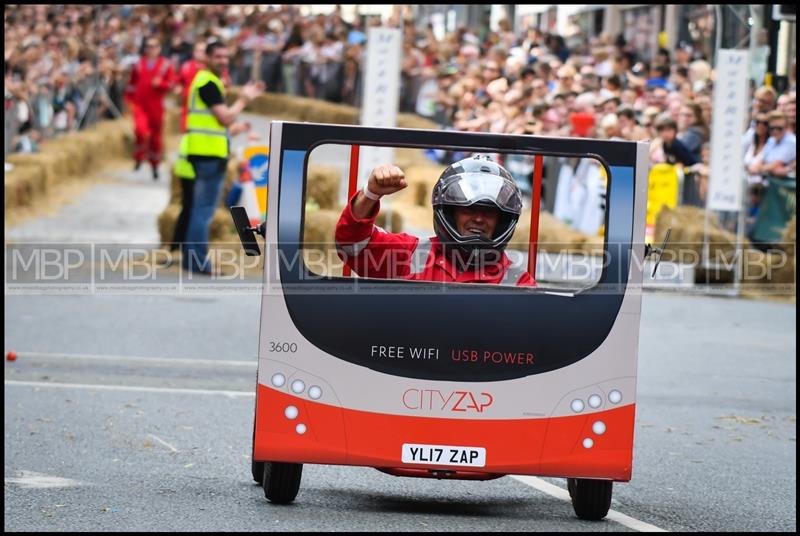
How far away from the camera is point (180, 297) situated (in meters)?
16.1

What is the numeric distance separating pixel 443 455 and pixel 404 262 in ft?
2.76

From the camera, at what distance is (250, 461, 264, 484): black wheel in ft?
24.8

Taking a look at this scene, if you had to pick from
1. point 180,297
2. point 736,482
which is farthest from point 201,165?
point 736,482

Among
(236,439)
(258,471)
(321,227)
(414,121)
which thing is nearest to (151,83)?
(414,121)

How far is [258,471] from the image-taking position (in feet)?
25.0

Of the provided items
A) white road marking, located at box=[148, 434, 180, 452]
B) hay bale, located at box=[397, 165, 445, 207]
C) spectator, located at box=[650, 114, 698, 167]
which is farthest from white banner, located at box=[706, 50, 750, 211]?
white road marking, located at box=[148, 434, 180, 452]

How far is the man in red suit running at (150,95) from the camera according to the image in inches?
1000

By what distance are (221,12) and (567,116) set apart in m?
16.3

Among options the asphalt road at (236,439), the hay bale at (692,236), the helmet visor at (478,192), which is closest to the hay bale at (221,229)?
the asphalt road at (236,439)

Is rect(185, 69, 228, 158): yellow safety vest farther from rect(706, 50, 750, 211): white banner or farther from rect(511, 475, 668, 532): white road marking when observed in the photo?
rect(511, 475, 668, 532): white road marking

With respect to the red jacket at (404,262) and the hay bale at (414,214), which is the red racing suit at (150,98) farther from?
the red jacket at (404,262)

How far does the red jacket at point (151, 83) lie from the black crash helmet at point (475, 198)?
18.9 m

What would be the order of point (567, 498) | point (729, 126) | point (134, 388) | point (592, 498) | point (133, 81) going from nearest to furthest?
point (592, 498) < point (567, 498) < point (134, 388) < point (729, 126) < point (133, 81)

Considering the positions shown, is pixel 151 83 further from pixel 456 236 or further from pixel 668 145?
pixel 456 236
